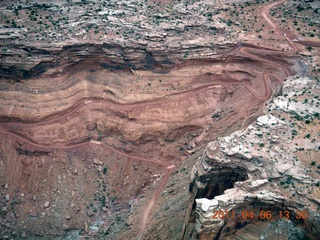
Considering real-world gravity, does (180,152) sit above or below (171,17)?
below

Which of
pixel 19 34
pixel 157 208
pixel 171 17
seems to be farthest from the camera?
pixel 171 17

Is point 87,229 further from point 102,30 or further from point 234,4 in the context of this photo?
point 234,4

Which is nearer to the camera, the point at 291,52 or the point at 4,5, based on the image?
the point at 291,52

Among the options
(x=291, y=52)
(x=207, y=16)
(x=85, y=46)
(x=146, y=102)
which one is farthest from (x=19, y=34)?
(x=291, y=52)

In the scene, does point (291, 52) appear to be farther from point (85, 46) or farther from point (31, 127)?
point (31, 127)

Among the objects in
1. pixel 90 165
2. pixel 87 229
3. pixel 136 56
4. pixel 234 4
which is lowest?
pixel 87 229

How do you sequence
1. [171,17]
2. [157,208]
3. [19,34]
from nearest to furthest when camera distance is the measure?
[157,208]
[19,34]
[171,17]

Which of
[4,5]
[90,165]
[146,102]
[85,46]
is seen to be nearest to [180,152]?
[146,102]
